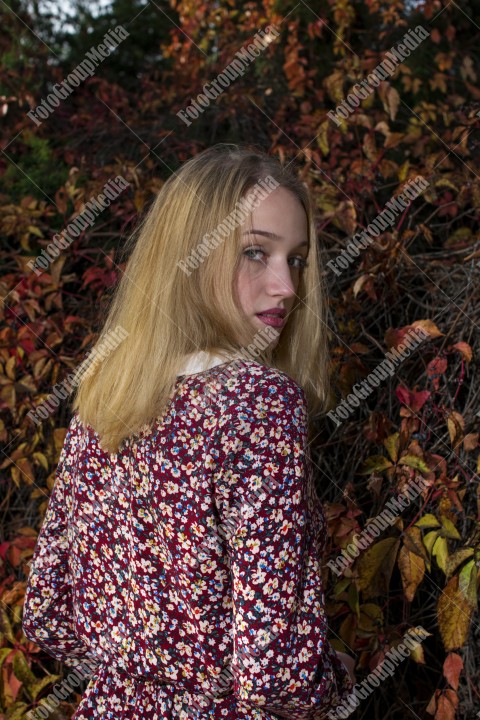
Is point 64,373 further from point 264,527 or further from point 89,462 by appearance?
point 264,527

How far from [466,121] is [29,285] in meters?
1.37

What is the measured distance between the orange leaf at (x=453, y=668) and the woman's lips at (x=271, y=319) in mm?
778

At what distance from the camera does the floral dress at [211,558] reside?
1085 mm

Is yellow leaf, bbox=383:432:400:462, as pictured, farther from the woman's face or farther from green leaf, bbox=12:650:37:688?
green leaf, bbox=12:650:37:688

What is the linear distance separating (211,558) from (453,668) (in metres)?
0.77

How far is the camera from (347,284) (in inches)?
91.5

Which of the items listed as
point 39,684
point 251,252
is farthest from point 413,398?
point 39,684

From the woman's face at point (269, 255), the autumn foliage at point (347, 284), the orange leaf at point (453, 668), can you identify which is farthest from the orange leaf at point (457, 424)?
the woman's face at point (269, 255)

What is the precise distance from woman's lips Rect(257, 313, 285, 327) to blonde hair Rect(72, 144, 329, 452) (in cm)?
3

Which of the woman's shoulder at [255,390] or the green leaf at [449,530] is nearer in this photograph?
the woman's shoulder at [255,390]

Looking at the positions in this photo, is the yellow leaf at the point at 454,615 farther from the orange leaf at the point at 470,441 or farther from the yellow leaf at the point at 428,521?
the orange leaf at the point at 470,441

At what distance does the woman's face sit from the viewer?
1326mm

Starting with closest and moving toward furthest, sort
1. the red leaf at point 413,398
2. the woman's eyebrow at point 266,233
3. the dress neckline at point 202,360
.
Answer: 1. the dress neckline at point 202,360
2. the woman's eyebrow at point 266,233
3. the red leaf at point 413,398

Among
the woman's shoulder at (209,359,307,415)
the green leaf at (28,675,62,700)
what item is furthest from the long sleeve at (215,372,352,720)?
the green leaf at (28,675,62,700)
